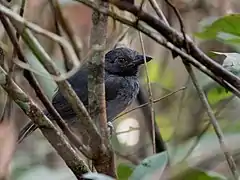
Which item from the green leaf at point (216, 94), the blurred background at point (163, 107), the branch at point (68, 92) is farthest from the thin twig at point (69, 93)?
the green leaf at point (216, 94)

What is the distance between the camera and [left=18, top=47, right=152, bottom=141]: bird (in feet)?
9.18

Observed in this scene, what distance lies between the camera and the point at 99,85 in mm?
1700

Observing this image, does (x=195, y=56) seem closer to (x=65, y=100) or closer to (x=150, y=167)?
(x=150, y=167)

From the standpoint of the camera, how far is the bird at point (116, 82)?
2.80 meters

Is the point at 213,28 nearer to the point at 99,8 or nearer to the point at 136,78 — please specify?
the point at 99,8

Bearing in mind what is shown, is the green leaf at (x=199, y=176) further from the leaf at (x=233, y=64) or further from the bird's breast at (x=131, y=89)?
the bird's breast at (x=131, y=89)

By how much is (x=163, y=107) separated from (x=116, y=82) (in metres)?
0.67

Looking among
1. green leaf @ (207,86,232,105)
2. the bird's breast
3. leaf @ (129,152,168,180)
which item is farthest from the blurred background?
leaf @ (129,152,168,180)

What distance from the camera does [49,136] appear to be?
1.65 m

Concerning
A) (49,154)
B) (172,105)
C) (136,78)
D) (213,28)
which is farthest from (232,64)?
(172,105)

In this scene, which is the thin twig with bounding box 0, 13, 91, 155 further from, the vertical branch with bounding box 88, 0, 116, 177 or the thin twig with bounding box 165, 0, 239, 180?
the thin twig with bounding box 165, 0, 239, 180

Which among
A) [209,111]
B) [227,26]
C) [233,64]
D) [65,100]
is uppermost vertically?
[65,100]

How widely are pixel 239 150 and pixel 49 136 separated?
3.20ft

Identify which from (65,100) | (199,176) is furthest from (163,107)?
(199,176)
